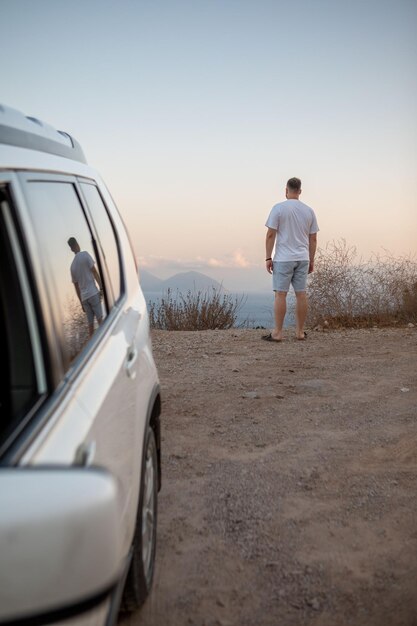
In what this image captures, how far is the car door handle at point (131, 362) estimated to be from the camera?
2.43m

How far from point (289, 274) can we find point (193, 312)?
12.5ft

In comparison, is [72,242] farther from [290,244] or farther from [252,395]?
[290,244]

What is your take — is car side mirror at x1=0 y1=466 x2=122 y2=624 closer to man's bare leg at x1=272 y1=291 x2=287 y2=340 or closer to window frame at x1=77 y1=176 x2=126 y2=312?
window frame at x1=77 y1=176 x2=126 y2=312

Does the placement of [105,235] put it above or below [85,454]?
above

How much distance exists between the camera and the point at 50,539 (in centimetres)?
123

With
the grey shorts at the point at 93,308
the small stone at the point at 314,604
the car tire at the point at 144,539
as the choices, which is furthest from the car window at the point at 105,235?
the small stone at the point at 314,604

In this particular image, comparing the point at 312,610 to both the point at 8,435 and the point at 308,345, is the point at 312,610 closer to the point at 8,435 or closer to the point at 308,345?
the point at 8,435

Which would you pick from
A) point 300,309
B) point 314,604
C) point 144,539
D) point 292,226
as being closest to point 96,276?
point 144,539

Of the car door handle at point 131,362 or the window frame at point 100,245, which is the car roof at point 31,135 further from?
the car door handle at point 131,362

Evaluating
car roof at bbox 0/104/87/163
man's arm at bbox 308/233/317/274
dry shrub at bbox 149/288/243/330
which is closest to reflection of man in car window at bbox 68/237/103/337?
car roof at bbox 0/104/87/163

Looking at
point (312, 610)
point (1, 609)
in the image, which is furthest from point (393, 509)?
point (1, 609)

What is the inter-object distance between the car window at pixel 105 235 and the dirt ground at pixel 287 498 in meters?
1.35

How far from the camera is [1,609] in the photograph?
48.0 inches

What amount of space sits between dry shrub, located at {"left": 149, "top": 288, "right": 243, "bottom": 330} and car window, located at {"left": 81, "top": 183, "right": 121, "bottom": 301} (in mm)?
9670
